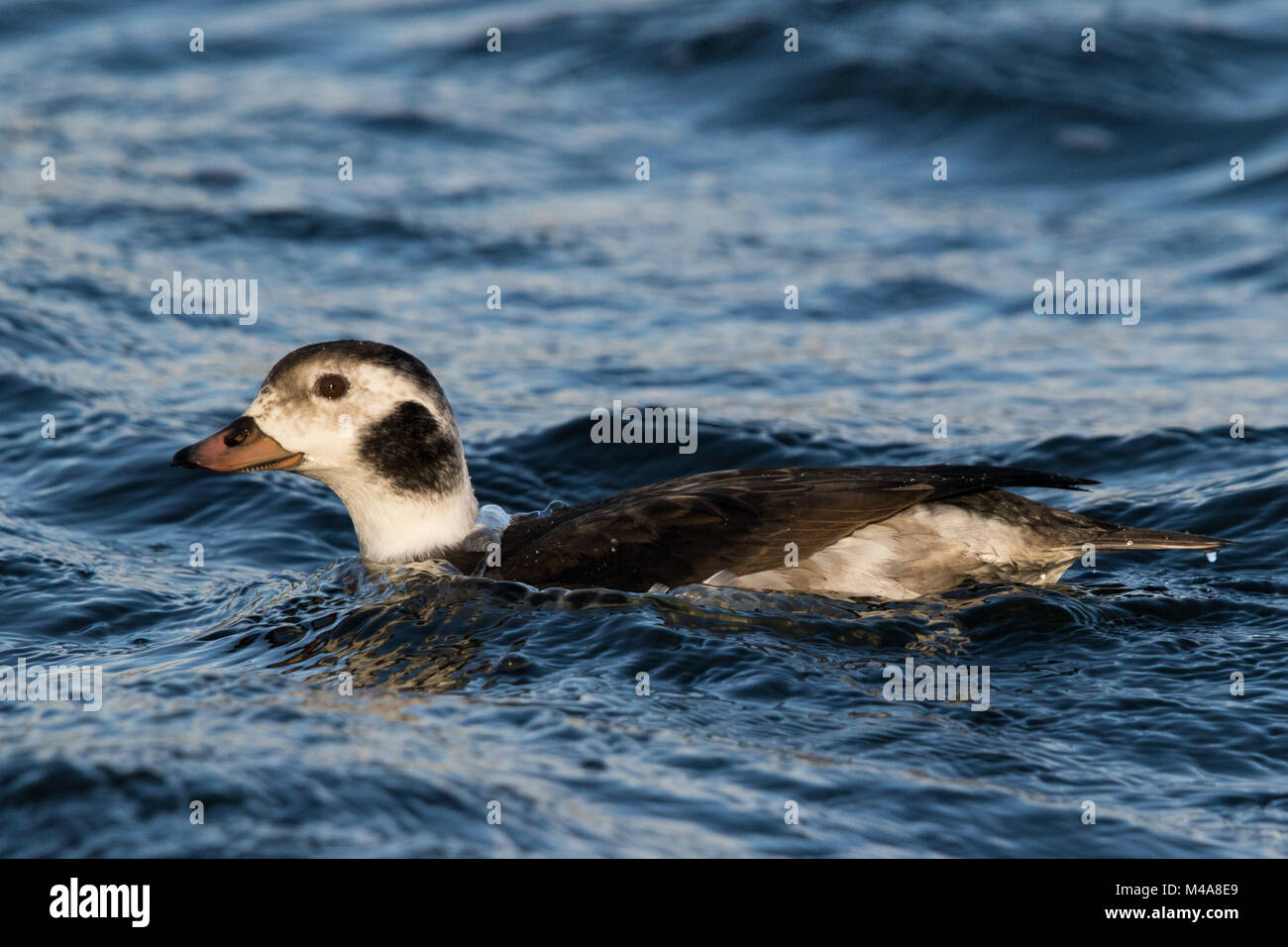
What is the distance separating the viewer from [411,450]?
7129 mm

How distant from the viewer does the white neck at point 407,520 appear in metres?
7.22

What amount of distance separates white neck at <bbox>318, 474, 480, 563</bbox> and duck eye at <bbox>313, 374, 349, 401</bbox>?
1.44ft

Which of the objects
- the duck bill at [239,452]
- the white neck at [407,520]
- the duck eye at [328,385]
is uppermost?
the duck eye at [328,385]

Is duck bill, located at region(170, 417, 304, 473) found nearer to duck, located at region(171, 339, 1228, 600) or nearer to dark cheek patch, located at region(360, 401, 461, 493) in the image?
duck, located at region(171, 339, 1228, 600)

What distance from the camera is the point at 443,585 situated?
6.95 meters

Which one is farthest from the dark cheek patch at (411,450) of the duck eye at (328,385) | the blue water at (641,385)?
the blue water at (641,385)

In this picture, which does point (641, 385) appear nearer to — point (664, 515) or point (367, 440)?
point (367, 440)

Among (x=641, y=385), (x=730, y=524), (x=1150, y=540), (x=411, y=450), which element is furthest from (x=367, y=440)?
(x=641, y=385)

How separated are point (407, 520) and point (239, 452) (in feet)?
2.62

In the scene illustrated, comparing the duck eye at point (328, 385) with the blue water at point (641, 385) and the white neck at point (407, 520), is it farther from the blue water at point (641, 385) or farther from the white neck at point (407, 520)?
the blue water at point (641, 385)

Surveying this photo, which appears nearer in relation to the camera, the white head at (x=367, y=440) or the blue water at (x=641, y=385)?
the blue water at (x=641, y=385)

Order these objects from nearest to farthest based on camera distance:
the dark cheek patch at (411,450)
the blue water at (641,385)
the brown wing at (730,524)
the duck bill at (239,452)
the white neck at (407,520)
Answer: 1. the blue water at (641,385)
2. the brown wing at (730,524)
3. the duck bill at (239,452)
4. the dark cheek patch at (411,450)
5. the white neck at (407,520)

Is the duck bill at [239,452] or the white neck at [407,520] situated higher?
the duck bill at [239,452]

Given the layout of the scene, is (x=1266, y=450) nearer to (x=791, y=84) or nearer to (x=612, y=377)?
(x=612, y=377)
